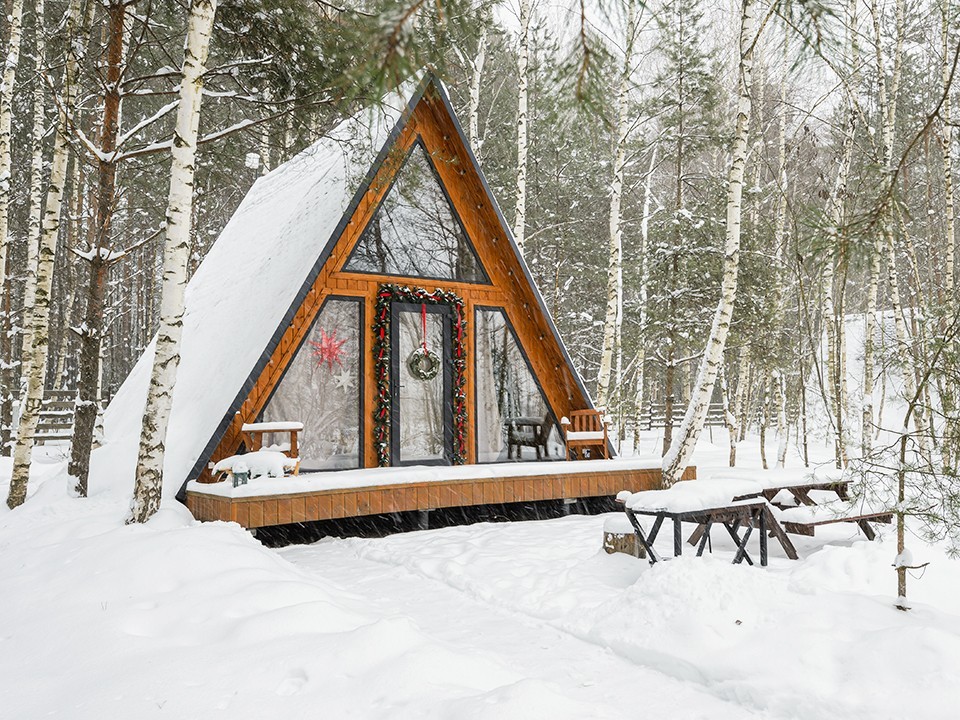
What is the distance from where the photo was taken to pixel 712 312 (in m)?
13.1

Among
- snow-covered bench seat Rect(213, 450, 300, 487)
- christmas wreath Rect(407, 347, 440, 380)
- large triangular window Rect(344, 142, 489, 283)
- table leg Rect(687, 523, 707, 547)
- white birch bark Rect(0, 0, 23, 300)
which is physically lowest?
table leg Rect(687, 523, 707, 547)

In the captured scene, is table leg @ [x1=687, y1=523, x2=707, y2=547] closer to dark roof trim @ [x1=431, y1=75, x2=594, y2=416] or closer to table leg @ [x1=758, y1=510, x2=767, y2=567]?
table leg @ [x1=758, y1=510, x2=767, y2=567]

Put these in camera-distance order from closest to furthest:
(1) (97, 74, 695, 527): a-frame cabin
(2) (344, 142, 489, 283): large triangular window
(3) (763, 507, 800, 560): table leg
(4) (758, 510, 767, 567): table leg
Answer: (4) (758, 510, 767, 567): table leg → (3) (763, 507, 800, 560): table leg → (1) (97, 74, 695, 527): a-frame cabin → (2) (344, 142, 489, 283): large triangular window

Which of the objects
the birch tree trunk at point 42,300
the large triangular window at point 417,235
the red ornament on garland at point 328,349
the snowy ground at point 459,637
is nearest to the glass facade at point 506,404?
the large triangular window at point 417,235

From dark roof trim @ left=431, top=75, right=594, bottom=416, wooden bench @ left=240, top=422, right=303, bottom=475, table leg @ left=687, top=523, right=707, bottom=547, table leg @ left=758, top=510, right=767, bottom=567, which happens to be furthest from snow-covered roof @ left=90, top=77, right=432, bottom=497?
table leg @ left=758, top=510, right=767, bottom=567

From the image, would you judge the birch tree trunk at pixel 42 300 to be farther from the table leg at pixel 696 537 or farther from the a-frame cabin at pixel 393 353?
the table leg at pixel 696 537

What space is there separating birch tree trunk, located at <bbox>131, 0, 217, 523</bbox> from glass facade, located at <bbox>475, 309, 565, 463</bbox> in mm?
3935

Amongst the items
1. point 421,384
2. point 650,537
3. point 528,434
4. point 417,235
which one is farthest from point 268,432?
point 650,537

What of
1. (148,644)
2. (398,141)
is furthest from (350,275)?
(148,644)

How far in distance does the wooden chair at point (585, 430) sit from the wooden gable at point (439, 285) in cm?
17

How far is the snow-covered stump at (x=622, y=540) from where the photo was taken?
5.82 m

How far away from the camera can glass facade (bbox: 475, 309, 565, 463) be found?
352 inches

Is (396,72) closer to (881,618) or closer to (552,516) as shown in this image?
(881,618)

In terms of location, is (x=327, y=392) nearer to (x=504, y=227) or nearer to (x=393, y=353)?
(x=393, y=353)
